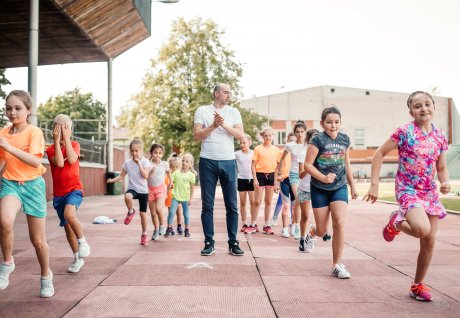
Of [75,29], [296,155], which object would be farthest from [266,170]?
[75,29]

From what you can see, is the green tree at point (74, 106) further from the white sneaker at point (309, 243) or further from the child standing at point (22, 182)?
the child standing at point (22, 182)

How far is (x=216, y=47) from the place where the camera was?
1451 inches

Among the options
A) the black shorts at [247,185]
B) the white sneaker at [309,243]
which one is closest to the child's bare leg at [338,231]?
the white sneaker at [309,243]

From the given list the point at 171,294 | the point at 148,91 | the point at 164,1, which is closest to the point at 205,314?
the point at 171,294

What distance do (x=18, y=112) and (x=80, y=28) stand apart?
1491 cm

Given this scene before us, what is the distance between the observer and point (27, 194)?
4117mm

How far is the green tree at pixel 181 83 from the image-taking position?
3509 cm

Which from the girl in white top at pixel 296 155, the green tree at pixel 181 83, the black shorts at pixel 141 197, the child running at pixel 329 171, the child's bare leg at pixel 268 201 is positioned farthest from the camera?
the green tree at pixel 181 83

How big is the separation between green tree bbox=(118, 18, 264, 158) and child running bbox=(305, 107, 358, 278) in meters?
29.2

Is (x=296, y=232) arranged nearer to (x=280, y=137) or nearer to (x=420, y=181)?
(x=420, y=181)

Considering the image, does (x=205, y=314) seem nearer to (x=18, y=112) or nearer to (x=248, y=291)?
(x=248, y=291)

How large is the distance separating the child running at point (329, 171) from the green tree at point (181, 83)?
2918cm

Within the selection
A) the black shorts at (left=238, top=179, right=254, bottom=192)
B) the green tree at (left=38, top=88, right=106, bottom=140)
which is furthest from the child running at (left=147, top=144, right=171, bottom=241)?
the green tree at (left=38, top=88, right=106, bottom=140)

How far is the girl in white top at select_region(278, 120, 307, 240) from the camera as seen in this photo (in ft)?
26.1
